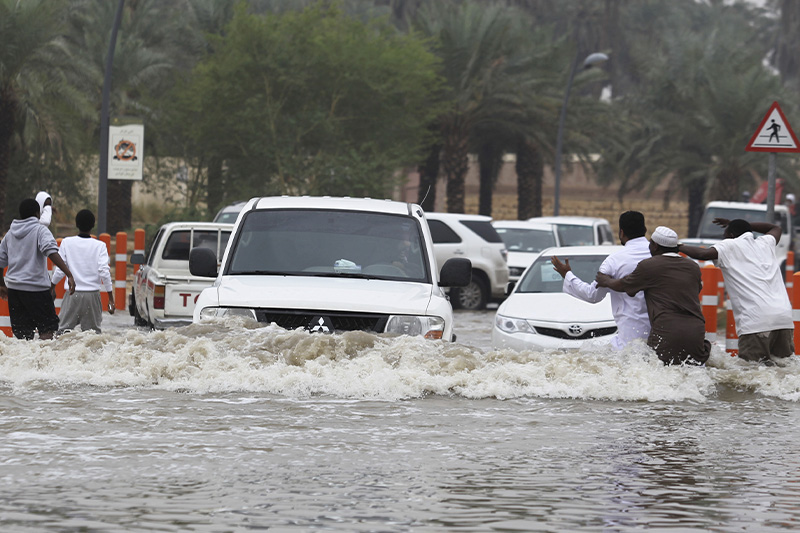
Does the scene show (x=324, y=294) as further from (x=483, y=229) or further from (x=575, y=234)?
(x=575, y=234)

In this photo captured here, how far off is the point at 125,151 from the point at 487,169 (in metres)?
23.4

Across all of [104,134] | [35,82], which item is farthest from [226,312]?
[35,82]

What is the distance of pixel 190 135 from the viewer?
40.0m

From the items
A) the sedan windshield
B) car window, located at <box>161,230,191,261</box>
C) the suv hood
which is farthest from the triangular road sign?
car window, located at <box>161,230,191,261</box>

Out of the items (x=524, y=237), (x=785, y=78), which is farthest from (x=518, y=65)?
(x=785, y=78)

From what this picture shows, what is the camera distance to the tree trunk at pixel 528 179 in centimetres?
4688

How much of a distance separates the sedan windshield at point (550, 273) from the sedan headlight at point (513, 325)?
130 cm

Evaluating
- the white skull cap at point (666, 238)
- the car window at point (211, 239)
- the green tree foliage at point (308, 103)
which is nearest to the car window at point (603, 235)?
the green tree foliage at point (308, 103)

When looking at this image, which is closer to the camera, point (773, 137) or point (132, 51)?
point (773, 137)

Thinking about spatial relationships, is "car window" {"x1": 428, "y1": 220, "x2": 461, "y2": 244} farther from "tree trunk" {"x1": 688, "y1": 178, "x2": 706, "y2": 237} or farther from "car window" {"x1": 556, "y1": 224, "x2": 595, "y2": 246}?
"tree trunk" {"x1": 688, "y1": 178, "x2": 706, "y2": 237}

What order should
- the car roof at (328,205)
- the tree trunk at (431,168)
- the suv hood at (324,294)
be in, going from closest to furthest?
the suv hood at (324,294) < the car roof at (328,205) < the tree trunk at (431,168)

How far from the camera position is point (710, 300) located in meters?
14.1

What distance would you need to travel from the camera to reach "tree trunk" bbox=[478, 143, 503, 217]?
45.7m

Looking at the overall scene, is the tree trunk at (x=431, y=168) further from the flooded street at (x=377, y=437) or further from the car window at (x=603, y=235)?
the flooded street at (x=377, y=437)
